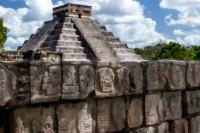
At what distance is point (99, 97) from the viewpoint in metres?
3.97

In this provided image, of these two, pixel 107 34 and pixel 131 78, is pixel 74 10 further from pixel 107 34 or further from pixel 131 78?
pixel 131 78

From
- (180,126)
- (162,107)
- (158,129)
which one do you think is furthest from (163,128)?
(180,126)

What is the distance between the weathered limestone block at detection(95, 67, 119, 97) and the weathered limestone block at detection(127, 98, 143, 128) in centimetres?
29

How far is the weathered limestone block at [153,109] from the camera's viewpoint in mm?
4559

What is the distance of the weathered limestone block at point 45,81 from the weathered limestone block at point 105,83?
487 millimetres

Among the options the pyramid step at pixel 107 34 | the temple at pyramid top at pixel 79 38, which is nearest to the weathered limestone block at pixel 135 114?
the temple at pyramid top at pixel 79 38

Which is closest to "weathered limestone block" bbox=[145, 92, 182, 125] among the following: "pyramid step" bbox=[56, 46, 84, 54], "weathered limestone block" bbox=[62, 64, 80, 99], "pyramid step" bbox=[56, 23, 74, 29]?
"weathered limestone block" bbox=[62, 64, 80, 99]

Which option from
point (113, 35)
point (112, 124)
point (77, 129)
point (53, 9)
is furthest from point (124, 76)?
point (53, 9)

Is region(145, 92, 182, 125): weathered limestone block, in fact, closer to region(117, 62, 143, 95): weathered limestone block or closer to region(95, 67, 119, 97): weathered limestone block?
region(117, 62, 143, 95): weathered limestone block

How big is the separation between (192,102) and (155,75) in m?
0.92

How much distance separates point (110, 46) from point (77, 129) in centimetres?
2918

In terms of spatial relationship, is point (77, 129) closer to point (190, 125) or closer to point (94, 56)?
point (190, 125)

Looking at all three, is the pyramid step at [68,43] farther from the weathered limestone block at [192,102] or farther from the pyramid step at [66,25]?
the weathered limestone block at [192,102]

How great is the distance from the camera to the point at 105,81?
4027 millimetres
